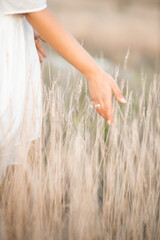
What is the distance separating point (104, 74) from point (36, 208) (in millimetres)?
405

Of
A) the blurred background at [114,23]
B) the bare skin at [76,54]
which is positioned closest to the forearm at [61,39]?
the bare skin at [76,54]

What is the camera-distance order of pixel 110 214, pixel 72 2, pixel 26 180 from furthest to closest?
pixel 72 2, pixel 110 214, pixel 26 180

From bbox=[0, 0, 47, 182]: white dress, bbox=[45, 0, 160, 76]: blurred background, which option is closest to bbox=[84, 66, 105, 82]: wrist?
bbox=[0, 0, 47, 182]: white dress

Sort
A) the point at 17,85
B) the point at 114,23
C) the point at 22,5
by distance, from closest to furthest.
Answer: the point at 22,5 < the point at 17,85 < the point at 114,23

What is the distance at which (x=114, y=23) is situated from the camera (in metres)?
8.75

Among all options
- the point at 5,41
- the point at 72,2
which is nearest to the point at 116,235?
the point at 5,41

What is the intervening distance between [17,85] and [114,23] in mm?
8195

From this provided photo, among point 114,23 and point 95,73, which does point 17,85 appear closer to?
point 95,73

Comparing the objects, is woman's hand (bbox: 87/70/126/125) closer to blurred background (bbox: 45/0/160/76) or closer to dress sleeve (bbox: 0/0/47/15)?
dress sleeve (bbox: 0/0/47/15)

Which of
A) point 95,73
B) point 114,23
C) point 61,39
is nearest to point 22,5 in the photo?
point 61,39

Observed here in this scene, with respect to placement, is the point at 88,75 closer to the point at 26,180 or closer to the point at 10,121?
the point at 10,121

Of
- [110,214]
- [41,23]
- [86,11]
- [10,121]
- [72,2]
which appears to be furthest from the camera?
[72,2]

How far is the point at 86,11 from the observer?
9.11 m

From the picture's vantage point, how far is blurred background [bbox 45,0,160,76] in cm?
660
